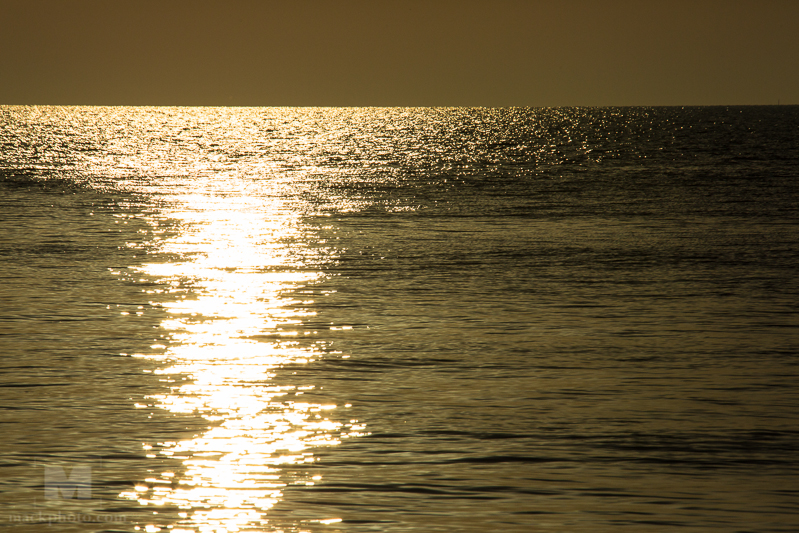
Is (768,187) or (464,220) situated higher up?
(768,187)

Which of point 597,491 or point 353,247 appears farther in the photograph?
point 353,247

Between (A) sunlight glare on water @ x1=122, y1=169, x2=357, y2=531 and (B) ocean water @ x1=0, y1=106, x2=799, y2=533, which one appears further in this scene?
(A) sunlight glare on water @ x1=122, y1=169, x2=357, y2=531

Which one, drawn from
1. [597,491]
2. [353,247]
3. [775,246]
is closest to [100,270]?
[353,247]

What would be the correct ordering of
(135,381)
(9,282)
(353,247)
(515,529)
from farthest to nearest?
(353,247), (9,282), (135,381), (515,529)

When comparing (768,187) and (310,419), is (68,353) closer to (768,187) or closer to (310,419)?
(310,419)

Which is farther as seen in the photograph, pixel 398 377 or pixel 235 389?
pixel 398 377

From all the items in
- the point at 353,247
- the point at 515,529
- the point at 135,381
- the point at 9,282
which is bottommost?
the point at 515,529

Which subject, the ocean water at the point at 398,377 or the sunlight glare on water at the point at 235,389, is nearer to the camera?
the ocean water at the point at 398,377

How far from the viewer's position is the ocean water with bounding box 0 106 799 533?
9359 millimetres

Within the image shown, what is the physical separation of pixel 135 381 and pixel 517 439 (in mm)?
5566

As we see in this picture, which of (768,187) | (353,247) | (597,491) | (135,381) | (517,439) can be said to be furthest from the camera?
(768,187)

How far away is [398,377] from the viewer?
13.9m

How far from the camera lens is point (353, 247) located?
94.4 feet

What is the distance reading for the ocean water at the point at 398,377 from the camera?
9.36 metres
